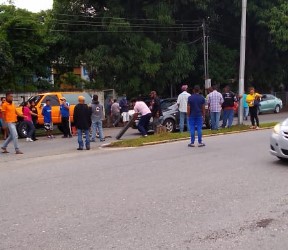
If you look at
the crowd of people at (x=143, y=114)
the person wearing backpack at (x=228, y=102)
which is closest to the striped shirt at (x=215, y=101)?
the crowd of people at (x=143, y=114)

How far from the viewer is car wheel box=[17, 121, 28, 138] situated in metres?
19.7

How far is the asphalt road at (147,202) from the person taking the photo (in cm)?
537

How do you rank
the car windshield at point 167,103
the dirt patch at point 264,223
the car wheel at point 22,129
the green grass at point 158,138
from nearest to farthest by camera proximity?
the dirt patch at point 264,223, the green grass at point 158,138, the car wheel at point 22,129, the car windshield at point 167,103

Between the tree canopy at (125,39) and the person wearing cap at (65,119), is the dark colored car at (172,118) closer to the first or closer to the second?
the person wearing cap at (65,119)

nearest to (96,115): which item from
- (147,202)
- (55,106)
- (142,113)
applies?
(142,113)

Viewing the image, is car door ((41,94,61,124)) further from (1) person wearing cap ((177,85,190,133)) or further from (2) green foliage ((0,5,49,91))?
(1) person wearing cap ((177,85,190,133))

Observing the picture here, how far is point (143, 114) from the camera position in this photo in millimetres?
16031

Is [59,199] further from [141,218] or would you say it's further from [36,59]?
[36,59]

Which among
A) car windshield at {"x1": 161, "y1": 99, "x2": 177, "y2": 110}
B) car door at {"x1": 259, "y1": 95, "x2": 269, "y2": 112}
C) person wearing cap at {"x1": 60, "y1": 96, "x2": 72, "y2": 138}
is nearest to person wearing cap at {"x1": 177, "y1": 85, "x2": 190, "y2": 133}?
car windshield at {"x1": 161, "y1": 99, "x2": 177, "y2": 110}

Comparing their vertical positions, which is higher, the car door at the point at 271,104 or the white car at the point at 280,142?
the white car at the point at 280,142

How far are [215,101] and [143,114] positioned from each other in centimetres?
251

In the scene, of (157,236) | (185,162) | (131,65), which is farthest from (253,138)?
(131,65)

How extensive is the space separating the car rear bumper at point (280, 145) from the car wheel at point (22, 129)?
40.5 ft

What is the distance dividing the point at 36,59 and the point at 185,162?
2001 cm
